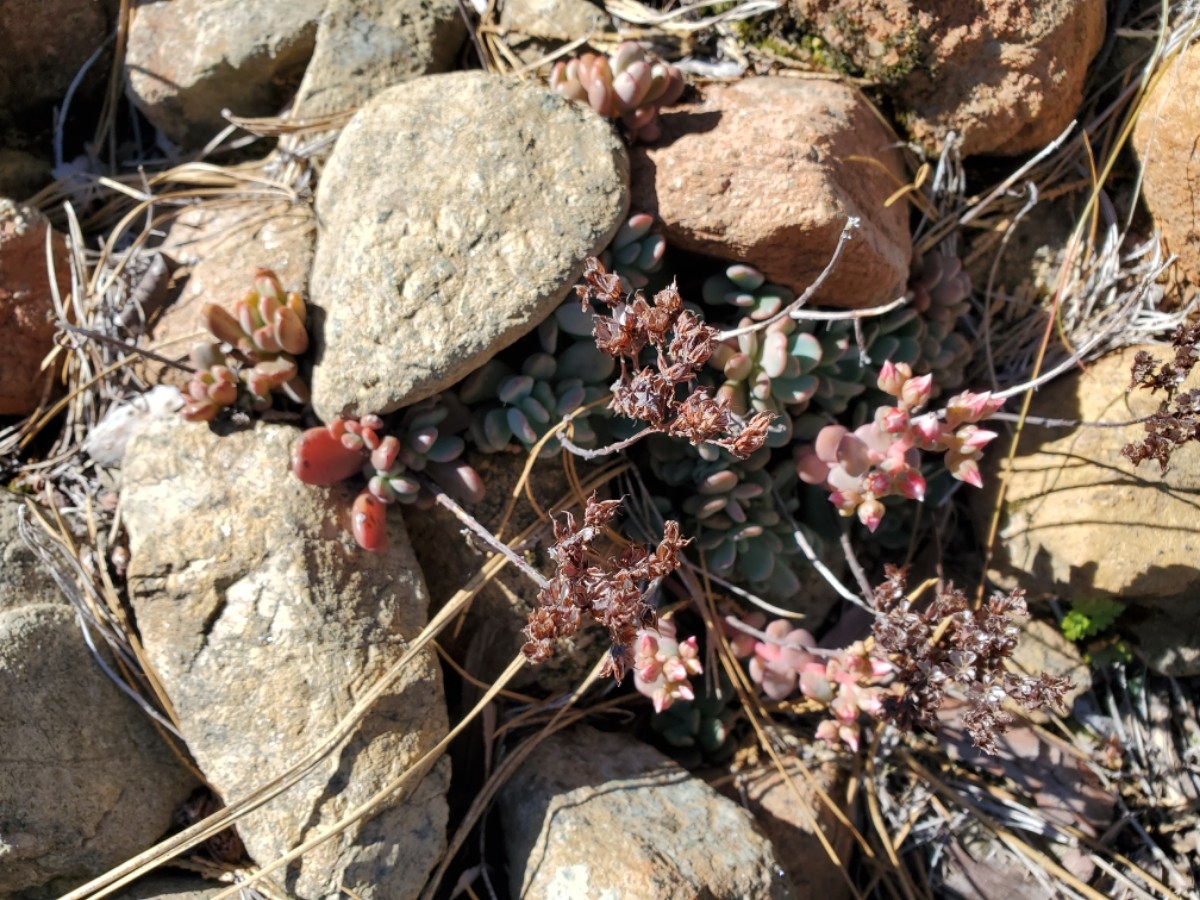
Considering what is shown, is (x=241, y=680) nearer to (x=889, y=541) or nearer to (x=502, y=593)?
(x=502, y=593)

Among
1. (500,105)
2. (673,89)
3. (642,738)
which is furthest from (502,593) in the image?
(673,89)

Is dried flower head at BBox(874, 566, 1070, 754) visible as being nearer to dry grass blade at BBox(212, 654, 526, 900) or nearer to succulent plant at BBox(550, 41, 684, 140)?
dry grass blade at BBox(212, 654, 526, 900)

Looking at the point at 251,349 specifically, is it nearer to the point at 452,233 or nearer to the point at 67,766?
the point at 452,233

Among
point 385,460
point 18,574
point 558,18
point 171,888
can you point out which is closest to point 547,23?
point 558,18

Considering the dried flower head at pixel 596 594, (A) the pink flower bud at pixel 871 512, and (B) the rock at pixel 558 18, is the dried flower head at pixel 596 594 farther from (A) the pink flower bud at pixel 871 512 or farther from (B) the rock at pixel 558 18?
(B) the rock at pixel 558 18

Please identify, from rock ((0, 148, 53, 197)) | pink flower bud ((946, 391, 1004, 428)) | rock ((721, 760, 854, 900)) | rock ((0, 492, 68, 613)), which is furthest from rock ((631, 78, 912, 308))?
rock ((0, 148, 53, 197))

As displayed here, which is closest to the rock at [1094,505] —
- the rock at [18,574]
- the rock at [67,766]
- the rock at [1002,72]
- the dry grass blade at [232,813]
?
the rock at [1002,72]
